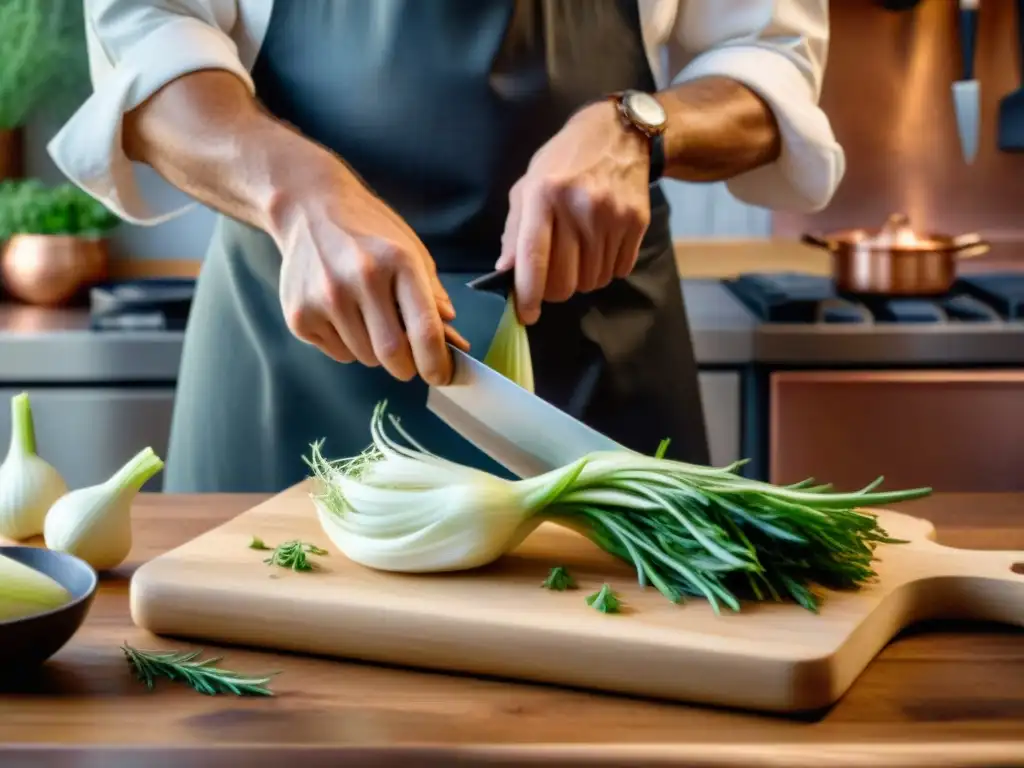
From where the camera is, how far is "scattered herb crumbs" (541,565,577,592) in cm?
93

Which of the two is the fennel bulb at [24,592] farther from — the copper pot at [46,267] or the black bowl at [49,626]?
the copper pot at [46,267]

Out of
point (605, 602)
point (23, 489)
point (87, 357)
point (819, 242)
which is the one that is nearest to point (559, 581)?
point (605, 602)

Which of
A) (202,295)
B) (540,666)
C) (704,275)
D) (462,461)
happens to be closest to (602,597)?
(540,666)

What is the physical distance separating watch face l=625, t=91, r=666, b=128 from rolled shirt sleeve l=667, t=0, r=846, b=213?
0.17 metres

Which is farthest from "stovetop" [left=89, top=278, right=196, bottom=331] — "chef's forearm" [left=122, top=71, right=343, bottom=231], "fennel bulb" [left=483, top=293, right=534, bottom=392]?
"fennel bulb" [left=483, top=293, right=534, bottom=392]

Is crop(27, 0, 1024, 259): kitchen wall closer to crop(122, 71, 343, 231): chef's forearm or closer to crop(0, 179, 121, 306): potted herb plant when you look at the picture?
crop(0, 179, 121, 306): potted herb plant

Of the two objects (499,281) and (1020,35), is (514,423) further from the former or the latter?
(1020,35)

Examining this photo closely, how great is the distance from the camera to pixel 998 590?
94cm

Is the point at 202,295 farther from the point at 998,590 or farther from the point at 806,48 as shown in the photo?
the point at 998,590

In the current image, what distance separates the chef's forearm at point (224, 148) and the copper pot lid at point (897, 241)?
4.06 feet

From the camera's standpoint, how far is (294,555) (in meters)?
0.97

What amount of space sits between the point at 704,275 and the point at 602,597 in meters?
1.81

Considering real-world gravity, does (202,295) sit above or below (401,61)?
below

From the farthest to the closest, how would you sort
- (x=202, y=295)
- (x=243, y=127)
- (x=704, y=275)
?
(x=704, y=275) → (x=202, y=295) → (x=243, y=127)
